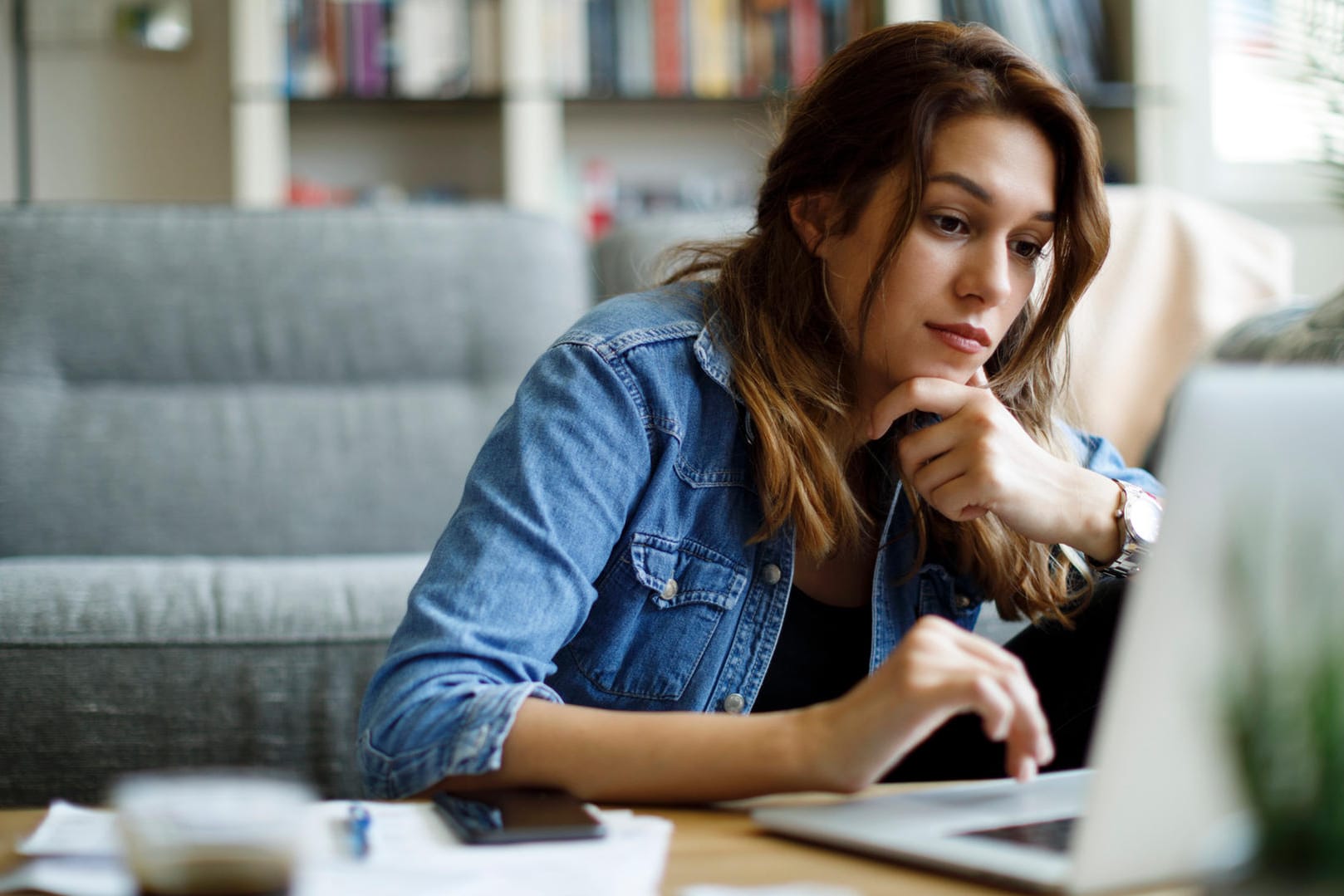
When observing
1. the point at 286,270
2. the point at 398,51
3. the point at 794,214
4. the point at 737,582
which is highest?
A: the point at 398,51

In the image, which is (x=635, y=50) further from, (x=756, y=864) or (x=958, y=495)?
(x=756, y=864)

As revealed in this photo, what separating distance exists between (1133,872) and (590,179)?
8.72 ft

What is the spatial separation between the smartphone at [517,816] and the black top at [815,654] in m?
0.48

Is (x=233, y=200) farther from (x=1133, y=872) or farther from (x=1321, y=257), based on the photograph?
(x=1133, y=872)

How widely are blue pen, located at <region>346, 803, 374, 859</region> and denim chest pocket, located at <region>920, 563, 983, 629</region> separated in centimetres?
69

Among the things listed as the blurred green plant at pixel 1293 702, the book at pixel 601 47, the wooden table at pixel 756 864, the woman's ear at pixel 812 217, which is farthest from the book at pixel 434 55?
the blurred green plant at pixel 1293 702

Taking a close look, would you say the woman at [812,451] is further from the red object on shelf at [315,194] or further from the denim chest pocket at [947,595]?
the red object on shelf at [315,194]

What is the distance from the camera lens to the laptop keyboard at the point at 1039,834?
1.90ft

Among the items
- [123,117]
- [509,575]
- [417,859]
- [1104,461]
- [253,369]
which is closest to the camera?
[417,859]

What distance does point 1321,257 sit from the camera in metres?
3.00

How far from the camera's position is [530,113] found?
284 cm

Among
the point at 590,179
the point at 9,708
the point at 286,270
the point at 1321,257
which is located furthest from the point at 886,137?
the point at 1321,257

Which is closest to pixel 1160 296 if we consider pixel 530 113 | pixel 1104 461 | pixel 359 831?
pixel 1104 461

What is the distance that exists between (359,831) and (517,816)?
78mm
